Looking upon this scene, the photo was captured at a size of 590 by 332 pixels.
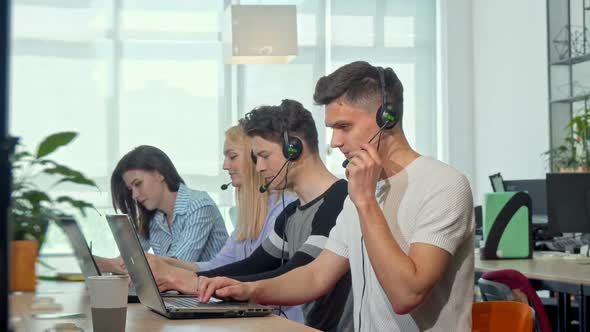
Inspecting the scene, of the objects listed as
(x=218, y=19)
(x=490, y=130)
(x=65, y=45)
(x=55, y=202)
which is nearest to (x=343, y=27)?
(x=218, y=19)

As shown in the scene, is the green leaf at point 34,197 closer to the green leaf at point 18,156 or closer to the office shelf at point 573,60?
the green leaf at point 18,156

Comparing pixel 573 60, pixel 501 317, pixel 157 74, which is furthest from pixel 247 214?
pixel 157 74

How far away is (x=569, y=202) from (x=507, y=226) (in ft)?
1.04

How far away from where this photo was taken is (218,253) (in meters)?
3.17

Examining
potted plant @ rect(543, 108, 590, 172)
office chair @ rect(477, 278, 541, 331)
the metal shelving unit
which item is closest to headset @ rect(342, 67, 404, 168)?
office chair @ rect(477, 278, 541, 331)

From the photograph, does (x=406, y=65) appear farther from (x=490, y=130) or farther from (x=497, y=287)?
(x=497, y=287)

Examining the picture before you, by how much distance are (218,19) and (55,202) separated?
6789 mm

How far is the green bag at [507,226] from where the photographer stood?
3.81 m

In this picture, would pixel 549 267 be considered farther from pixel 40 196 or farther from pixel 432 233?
pixel 40 196

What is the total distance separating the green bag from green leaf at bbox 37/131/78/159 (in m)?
2.96

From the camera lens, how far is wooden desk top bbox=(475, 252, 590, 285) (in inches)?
120

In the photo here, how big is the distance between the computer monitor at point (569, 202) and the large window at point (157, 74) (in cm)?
384

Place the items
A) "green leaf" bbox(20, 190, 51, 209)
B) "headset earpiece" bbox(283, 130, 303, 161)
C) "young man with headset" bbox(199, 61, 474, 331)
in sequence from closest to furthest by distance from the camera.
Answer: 1. "green leaf" bbox(20, 190, 51, 209)
2. "young man with headset" bbox(199, 61, 474, 331)
3. "headset earpiece" bbox(283, 130, 303, 161)

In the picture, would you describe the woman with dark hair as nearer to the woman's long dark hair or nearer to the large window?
the woman's long dark hair
